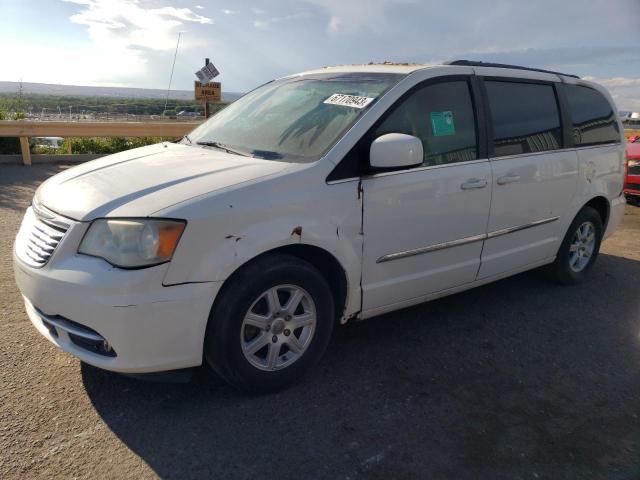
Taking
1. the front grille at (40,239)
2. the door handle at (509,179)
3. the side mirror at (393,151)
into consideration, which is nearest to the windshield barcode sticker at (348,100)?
the side mirror at (393,151)

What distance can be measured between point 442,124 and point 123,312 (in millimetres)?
2306

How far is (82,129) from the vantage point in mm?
10898

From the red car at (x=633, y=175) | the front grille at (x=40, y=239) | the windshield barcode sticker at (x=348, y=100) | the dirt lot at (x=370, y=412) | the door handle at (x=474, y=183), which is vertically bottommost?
the dirt lot at (x=370, y=412)

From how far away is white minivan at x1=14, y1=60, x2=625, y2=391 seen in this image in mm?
2473

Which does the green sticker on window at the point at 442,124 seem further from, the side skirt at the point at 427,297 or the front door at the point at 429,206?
the side skirt at the point at 427,297

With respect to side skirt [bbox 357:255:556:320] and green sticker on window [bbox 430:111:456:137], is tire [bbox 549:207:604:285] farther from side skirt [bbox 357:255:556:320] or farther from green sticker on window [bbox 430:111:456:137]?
green sticker on window [bbox 430:111:456:137]

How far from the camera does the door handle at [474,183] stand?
11.5ft

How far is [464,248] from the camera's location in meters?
3.65

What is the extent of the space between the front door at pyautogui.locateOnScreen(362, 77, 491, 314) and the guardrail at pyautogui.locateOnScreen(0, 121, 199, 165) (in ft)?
30.4

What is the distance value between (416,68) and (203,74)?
29.7 ft

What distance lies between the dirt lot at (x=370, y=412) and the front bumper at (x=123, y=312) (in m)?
0.36

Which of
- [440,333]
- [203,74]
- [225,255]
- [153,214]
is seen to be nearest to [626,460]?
[440,333]

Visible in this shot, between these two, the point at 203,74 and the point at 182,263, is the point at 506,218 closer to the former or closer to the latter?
the point at 182,263

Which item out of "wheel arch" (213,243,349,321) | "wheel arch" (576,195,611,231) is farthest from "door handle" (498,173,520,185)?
"wheel arch" (213,243,349,321)
